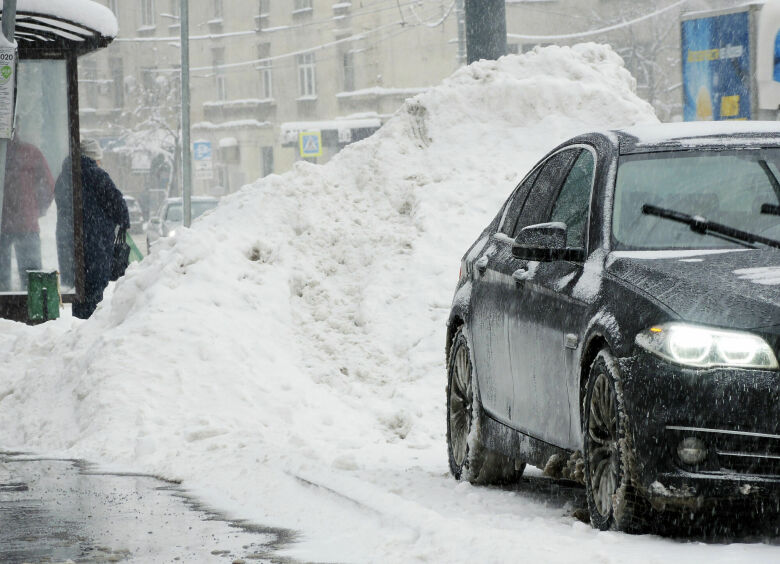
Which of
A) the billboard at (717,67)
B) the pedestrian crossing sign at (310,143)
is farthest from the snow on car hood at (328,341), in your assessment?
the pedestrian crossing sign at (310,143)

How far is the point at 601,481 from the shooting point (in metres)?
5.73

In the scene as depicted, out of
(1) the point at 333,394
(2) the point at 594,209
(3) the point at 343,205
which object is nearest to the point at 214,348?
(1) the point at 333,394

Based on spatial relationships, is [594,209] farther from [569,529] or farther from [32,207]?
[32,207]

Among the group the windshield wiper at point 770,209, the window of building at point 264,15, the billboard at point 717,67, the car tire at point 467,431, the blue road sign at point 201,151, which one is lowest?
the car tire at point 467,431

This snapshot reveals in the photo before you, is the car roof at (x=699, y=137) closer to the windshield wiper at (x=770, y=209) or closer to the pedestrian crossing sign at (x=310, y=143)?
the windshield wiper at (x=770, y=209)

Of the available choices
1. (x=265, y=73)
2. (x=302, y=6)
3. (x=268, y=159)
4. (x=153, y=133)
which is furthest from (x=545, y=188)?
(x=153, y=133)

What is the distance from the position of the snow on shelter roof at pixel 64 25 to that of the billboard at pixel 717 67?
8.23m

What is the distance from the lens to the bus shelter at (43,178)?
16.4m

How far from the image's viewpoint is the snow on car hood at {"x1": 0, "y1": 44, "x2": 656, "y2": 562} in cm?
727

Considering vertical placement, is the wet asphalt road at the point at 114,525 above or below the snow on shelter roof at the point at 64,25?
below

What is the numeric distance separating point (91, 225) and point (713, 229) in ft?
38.6

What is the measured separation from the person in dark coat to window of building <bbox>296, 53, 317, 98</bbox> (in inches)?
1975

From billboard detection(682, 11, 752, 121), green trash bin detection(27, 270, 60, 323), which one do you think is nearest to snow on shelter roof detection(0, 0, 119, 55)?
green trash bin detection(27, 270, 60, 323)

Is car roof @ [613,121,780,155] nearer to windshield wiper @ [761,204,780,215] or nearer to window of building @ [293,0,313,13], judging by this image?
windshield wiper @ [761,204,780,215]
